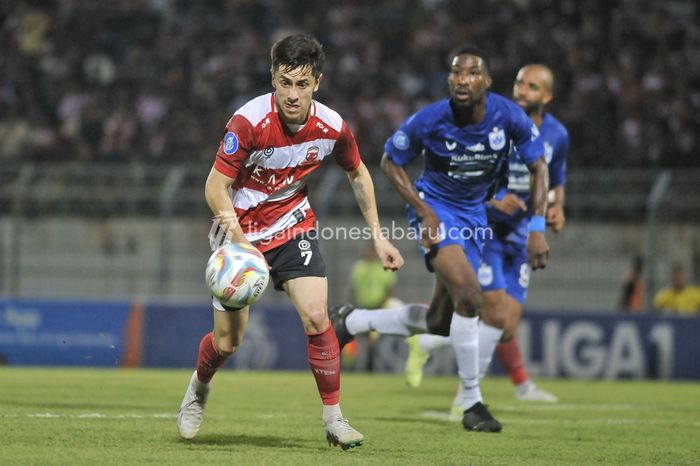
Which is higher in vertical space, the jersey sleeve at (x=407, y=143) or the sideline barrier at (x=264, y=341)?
the jersey sleeve at (x=407, y=143)

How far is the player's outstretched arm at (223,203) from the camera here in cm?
617

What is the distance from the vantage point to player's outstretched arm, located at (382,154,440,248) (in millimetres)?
7941

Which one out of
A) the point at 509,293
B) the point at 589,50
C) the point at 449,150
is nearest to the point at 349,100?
the point at 589,50

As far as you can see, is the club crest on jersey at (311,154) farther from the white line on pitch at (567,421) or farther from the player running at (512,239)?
the player running at (512,239)

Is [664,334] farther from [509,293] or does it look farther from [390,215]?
[509,293]

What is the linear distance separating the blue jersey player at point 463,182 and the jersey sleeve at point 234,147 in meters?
2.07

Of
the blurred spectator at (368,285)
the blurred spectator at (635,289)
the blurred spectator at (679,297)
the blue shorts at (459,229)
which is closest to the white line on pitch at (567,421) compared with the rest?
the blue shorts at (459,229)

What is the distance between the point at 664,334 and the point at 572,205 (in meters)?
1.98

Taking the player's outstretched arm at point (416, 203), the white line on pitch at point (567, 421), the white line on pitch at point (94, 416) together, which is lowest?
the white line on pitch at point (567, 421)

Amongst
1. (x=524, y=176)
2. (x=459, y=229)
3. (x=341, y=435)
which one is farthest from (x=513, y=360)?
(x=341, y=435)

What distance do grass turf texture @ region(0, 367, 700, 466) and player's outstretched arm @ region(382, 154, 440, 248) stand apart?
1251mm

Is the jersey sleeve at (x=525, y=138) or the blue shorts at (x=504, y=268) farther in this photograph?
the blue shorts at (x=504, y=268)

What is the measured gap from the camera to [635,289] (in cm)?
1477

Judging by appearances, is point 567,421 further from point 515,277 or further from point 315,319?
point 315,319
